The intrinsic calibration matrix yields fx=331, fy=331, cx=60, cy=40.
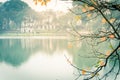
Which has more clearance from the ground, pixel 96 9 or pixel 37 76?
pixel 96 9

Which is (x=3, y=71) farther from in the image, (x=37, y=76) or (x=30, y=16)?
(x=30, y=16)

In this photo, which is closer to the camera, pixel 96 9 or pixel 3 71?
pixel 96 9

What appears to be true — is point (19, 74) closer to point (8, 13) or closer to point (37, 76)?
point (37, 76)

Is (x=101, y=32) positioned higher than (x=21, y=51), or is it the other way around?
(x=101, y=32)

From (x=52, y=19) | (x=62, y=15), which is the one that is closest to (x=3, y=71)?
(x=62, y=15)

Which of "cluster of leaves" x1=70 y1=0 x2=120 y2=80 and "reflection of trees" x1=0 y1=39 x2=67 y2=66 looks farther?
"reflection of trees" x1=0 y1=39 x2=67 y2=66

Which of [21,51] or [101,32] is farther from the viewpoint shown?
[21,51]

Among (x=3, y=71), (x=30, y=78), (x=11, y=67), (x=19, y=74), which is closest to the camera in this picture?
(x=30, y=78)

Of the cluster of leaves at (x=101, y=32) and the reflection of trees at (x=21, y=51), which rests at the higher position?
the cluster of leaves at (x=101, y=32)

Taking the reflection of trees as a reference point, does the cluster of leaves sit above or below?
above

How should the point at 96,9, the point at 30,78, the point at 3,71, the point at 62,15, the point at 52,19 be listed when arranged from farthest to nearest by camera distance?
the point at 52,19 → the point at 62,15 → the point at 3,71 → the point at 30,78 → the point at 96,9

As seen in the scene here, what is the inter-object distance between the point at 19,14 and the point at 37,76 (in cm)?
4202

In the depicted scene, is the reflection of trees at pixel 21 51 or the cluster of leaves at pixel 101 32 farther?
the reflection of trees at pixel 21 51

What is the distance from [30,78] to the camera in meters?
13.6
